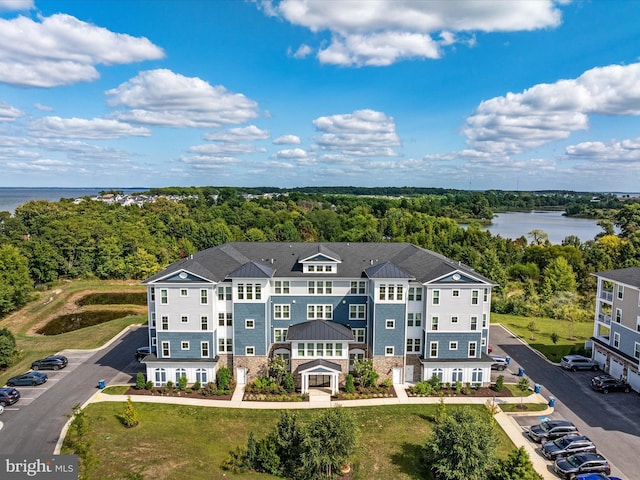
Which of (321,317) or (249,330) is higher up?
→ (321,317)

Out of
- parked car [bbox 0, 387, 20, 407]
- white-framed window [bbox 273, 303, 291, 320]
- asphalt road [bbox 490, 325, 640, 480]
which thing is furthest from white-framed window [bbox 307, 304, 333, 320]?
parked car [bbox 0, 387, 20, 407]

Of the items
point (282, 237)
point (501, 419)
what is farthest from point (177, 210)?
point (501, 419)

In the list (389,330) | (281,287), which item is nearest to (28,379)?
(281,287)

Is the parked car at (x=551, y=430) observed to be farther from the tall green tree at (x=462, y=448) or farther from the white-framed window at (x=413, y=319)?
the white-framed window at (x=413, y=319)

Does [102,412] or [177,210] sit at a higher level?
[177,210]

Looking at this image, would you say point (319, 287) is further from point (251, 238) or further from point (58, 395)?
point (251, 238)

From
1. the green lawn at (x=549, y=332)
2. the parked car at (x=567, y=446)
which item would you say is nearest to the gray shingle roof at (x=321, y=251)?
the parked car at (x=567, y=446)

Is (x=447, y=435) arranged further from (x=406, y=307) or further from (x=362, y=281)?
(x=362, y=281)
